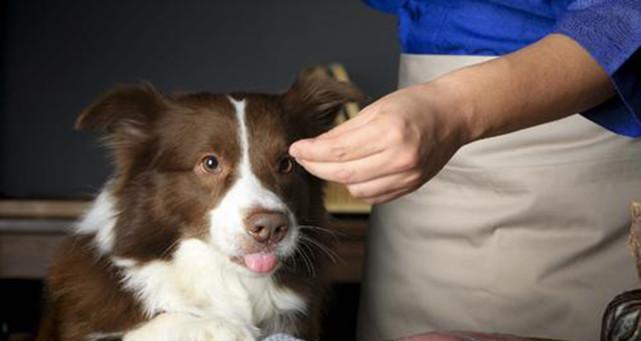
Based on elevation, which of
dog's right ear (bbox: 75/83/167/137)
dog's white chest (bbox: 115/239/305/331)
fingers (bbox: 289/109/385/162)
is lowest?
dog's white chest (bbox: 115/239/305/331)

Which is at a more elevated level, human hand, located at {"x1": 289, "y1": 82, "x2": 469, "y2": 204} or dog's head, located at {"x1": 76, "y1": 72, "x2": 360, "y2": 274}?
human hand, located at {"x1": 289, "y1": 82, "x2": 469, "y2": 204}

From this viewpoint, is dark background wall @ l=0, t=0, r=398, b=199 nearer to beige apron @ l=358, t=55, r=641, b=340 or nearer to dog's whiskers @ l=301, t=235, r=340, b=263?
beige apron @ l=358, t=55, r=641, b=340

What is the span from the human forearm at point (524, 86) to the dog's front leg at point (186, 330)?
1.95 ft

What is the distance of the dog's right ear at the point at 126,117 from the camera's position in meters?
1.64

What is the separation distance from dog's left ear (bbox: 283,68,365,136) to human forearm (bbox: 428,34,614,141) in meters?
0.70

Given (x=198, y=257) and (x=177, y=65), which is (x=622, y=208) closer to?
(x=198, y=257)

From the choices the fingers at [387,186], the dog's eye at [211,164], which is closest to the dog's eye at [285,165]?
the dog's eye at [211,164]

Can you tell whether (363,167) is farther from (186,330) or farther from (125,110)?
(125,110)

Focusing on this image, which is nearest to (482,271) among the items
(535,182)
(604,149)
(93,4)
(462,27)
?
(535,182)

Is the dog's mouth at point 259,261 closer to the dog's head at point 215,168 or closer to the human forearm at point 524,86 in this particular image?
the dog's head at point 215,168

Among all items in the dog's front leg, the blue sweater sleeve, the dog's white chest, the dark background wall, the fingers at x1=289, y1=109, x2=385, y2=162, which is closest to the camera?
the fingers at x1=289, y1=109, x2=385, y2=162

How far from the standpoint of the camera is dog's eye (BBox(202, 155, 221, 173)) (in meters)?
1.60

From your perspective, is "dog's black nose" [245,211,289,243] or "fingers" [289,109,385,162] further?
"dog's black nose" [245,211,289,243]

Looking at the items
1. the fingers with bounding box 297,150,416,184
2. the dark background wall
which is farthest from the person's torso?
the dark background wall
